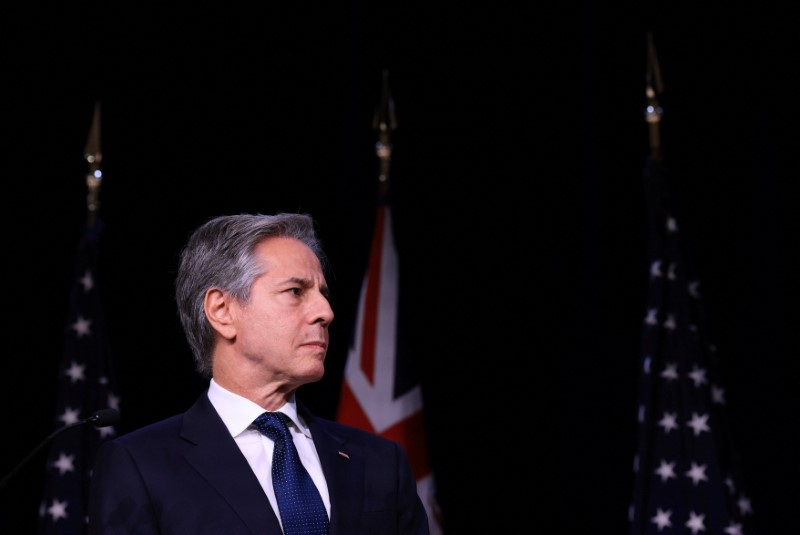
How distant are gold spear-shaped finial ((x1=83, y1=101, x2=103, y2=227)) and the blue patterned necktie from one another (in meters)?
2.32

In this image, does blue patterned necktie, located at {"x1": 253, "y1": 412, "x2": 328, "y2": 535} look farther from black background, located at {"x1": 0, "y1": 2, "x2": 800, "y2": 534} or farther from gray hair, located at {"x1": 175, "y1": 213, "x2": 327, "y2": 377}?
black background, located at {"x1": 0, "y1": 2, "x2": 800, "y2": 534}

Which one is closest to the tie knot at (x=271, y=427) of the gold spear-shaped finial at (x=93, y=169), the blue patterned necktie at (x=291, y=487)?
the blue patterned necktie at (x=291, y=487)

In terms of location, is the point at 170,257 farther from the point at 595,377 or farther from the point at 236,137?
the point at 595,377

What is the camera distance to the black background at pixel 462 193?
407cm

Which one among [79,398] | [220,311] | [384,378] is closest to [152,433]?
[220,311]

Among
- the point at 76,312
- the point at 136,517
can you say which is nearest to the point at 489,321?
the point at 76,312

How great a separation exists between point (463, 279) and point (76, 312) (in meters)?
1.65

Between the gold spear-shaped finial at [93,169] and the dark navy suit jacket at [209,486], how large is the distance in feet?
7.27

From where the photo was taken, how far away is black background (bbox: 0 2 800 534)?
4.07m

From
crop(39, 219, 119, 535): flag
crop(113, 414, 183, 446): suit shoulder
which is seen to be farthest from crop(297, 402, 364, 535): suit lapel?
crop(39, 219, 119, 535): flag

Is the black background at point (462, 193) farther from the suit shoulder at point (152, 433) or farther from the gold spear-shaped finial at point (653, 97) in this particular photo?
the suit shoulder at point (152, 433)

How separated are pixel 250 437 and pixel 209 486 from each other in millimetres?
162

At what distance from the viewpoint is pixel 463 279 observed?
4.46 meters

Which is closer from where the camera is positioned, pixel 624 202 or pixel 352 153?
pixel 624 202
